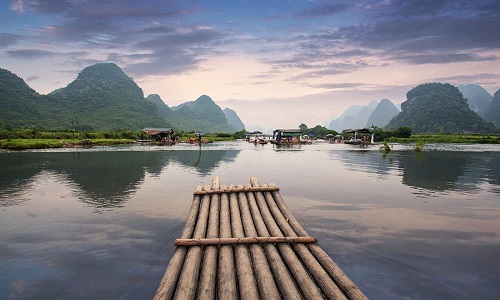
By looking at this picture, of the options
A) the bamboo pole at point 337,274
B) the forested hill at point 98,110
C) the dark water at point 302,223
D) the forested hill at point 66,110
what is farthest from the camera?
the forested hill at point 98,110

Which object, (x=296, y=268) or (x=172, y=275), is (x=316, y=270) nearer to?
(x=296, y=268)

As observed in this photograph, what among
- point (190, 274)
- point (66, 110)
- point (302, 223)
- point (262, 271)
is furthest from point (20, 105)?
point (262, 271)

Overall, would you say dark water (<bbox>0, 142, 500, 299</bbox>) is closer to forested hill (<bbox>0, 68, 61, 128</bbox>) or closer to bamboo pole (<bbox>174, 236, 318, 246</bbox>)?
bamboo pole (<bbox>174, 236, 318, 246</bbox>)

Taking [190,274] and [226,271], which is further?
[226,271]

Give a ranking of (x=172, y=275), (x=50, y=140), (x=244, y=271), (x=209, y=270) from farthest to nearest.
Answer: (x=50, y=140) < (x=209, y=270) < (x=244, y=271) < (x=172, y=275)

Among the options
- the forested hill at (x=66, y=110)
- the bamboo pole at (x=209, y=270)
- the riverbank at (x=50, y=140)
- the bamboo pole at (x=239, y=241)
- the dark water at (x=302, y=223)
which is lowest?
the dark water at (x=302, y=223)

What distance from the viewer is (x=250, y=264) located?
5.47 metres

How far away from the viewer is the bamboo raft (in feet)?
15.1

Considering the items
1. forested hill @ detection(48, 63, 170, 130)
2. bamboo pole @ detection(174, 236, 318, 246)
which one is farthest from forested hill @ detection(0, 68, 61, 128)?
bamboo pole @ detection(174, 236, 318, 246)

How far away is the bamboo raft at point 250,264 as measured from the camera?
181 inches

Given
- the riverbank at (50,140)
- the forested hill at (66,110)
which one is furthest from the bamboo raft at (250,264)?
the forested hill at (66,110)

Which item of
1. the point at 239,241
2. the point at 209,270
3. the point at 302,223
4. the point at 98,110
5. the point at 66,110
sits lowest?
the point at 302,223

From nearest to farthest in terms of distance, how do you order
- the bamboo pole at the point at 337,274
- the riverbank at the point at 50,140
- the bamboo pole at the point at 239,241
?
the bamboo pole at the point at 337,274, the bamboo pole at the point at 239,241, the riverbank at the point at 50,140

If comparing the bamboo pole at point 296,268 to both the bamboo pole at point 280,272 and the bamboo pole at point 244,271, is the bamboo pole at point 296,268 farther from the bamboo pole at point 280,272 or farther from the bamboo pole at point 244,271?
the bamboo pole at point 244,271
